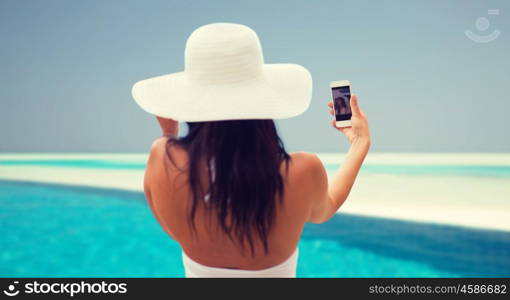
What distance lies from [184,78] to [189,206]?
33cm

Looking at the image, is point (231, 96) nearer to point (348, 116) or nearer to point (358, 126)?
point (358, 126)

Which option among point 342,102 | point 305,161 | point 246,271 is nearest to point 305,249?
point 342,102

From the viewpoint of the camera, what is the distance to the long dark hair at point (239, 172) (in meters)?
0.92

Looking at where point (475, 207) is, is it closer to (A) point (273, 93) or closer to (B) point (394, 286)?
(B) point (394, 286)

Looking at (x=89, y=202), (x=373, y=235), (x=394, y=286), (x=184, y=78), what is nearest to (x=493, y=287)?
(x=394, y=286)

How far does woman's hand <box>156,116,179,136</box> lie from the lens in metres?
1.11

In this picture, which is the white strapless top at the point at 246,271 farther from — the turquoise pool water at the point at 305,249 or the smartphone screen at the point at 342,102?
the turquoise pool water at the point at 305,249

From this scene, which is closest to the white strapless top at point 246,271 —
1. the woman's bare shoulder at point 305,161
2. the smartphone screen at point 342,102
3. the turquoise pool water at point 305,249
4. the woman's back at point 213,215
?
the woman's back at point 213,215

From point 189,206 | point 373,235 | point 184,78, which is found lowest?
point 373,235

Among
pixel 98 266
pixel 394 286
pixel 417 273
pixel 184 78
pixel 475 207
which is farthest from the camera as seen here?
pixel 475 207

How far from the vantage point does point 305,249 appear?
22.3 ft

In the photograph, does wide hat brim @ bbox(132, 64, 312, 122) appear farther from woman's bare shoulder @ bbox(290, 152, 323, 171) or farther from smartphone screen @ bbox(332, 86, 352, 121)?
smartphone screen @ bbox(332, 86, 352, 121)

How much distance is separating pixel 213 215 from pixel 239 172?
5.0 inches

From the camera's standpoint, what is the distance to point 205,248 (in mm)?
1004
